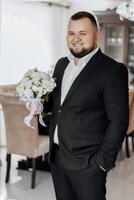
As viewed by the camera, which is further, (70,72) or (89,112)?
(70,72)

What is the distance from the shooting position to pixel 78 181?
1790mm

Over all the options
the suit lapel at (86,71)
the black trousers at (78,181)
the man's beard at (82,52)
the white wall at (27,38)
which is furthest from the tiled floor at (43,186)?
the man's beard at (82,52)

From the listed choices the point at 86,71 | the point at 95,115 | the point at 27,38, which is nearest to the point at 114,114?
the point at 95,115

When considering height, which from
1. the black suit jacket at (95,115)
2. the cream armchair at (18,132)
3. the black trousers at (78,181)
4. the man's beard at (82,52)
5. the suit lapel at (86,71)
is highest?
the man's beard at (82,52)

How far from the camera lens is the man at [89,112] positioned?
5.53 feet

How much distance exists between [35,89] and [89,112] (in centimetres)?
34

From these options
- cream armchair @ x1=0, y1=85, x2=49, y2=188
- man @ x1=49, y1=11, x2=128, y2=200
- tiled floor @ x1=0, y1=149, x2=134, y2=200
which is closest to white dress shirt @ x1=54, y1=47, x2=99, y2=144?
man @ x1=49, y1=11, x2=128, y2=200

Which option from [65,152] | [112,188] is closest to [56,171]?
[65,152]

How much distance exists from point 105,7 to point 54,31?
3.35ft

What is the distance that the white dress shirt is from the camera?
5.76 ft

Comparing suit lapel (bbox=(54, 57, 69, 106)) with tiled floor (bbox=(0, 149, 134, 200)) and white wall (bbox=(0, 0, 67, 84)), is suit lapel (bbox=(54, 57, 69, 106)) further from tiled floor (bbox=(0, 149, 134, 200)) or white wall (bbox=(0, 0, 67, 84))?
white wall (bbox=(0, 0, 67, 84))

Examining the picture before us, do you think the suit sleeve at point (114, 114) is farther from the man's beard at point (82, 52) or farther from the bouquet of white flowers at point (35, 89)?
the bouquet of white flowers at point (35, 89)

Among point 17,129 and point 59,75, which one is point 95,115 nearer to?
point 59,75

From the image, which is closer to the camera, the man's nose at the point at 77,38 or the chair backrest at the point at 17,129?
the man's nose at the point at 77,38
